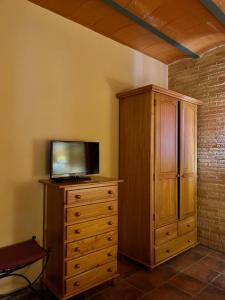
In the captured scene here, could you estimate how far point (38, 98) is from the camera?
237cm

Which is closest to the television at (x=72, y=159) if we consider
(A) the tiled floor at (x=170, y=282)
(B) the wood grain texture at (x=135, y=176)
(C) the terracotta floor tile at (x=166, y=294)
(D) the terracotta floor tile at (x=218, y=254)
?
(B) the wood grain texture at (x=135, y=176)

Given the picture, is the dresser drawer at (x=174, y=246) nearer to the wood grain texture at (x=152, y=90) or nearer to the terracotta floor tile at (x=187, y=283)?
the terracotta floor tile at (x=187, y=283)

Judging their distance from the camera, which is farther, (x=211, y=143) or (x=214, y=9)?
(x=211, y=143)

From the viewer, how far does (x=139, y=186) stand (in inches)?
110

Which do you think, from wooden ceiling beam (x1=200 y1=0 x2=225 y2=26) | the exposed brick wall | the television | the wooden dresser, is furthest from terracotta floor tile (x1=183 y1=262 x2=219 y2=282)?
wooden ceiling beam (x1=200 y1=0 x2=225 y2=26)

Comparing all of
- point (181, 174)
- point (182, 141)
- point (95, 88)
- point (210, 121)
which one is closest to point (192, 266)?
point (181, 174)

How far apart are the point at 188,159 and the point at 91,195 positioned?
1.70 m

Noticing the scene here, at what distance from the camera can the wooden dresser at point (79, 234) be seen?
2012mm

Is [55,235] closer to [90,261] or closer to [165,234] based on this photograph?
[90,261]

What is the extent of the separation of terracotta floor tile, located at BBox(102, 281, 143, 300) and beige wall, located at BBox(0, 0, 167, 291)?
97 centimetres

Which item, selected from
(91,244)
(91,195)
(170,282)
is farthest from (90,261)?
(170,282)

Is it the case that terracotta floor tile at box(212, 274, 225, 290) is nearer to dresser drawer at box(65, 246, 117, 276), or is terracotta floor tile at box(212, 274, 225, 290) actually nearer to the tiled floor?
the tiled floor

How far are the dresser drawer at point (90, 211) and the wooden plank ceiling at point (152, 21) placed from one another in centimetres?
210

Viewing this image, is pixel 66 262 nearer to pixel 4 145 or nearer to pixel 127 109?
pixel 4 145
